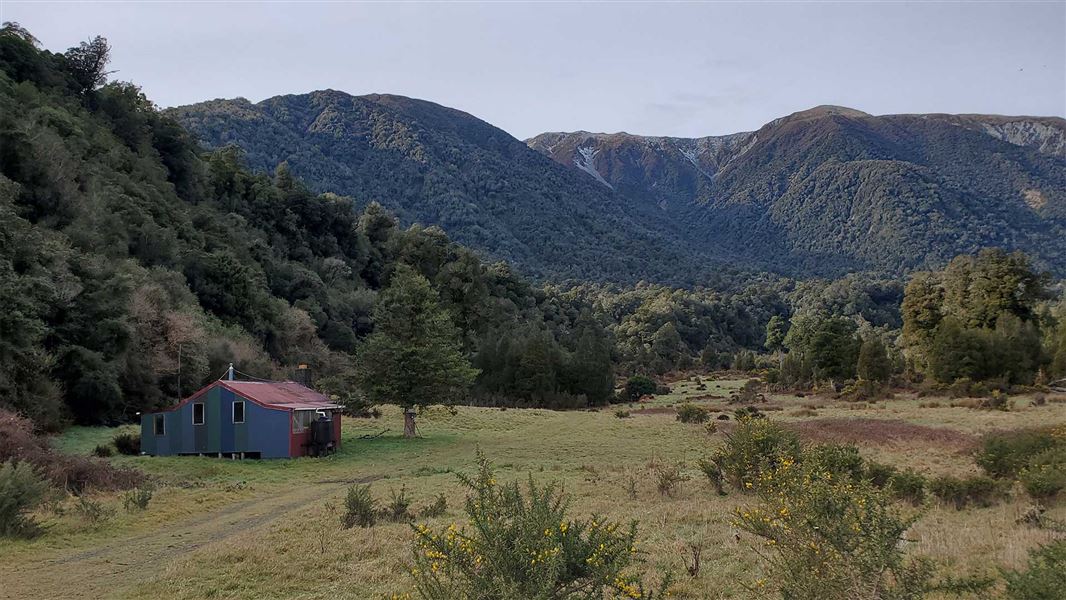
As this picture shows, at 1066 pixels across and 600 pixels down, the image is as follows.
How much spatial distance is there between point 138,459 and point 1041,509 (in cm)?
2605

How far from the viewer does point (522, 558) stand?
6117mm

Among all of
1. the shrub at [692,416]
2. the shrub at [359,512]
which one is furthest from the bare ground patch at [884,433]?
the shrub at [359,512]

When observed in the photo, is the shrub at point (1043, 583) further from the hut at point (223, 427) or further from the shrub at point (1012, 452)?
the hut at point (223, 427)

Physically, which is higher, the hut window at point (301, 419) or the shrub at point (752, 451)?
the shrub at point (752, 451)

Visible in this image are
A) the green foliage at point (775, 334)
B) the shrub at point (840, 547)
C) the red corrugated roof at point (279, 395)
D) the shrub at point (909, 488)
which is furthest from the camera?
the green foliage at point (775, 334)

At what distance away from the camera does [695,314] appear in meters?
120

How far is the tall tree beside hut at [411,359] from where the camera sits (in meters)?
35.6

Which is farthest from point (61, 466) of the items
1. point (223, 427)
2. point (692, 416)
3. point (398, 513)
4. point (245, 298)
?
point (245, 298)

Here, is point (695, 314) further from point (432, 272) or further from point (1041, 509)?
point (1041, 509)

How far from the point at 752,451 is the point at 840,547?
1123 cm

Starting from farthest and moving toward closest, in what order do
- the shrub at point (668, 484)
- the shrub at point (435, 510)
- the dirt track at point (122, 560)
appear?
the shrub at point (668, 484), the shrub at point (435, 510), the dirt track at point (122, 560)

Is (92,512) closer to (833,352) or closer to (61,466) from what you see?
(61,466)

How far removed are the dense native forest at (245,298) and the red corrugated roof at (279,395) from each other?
11.4 ft

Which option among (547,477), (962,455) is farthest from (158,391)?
(962,455)
